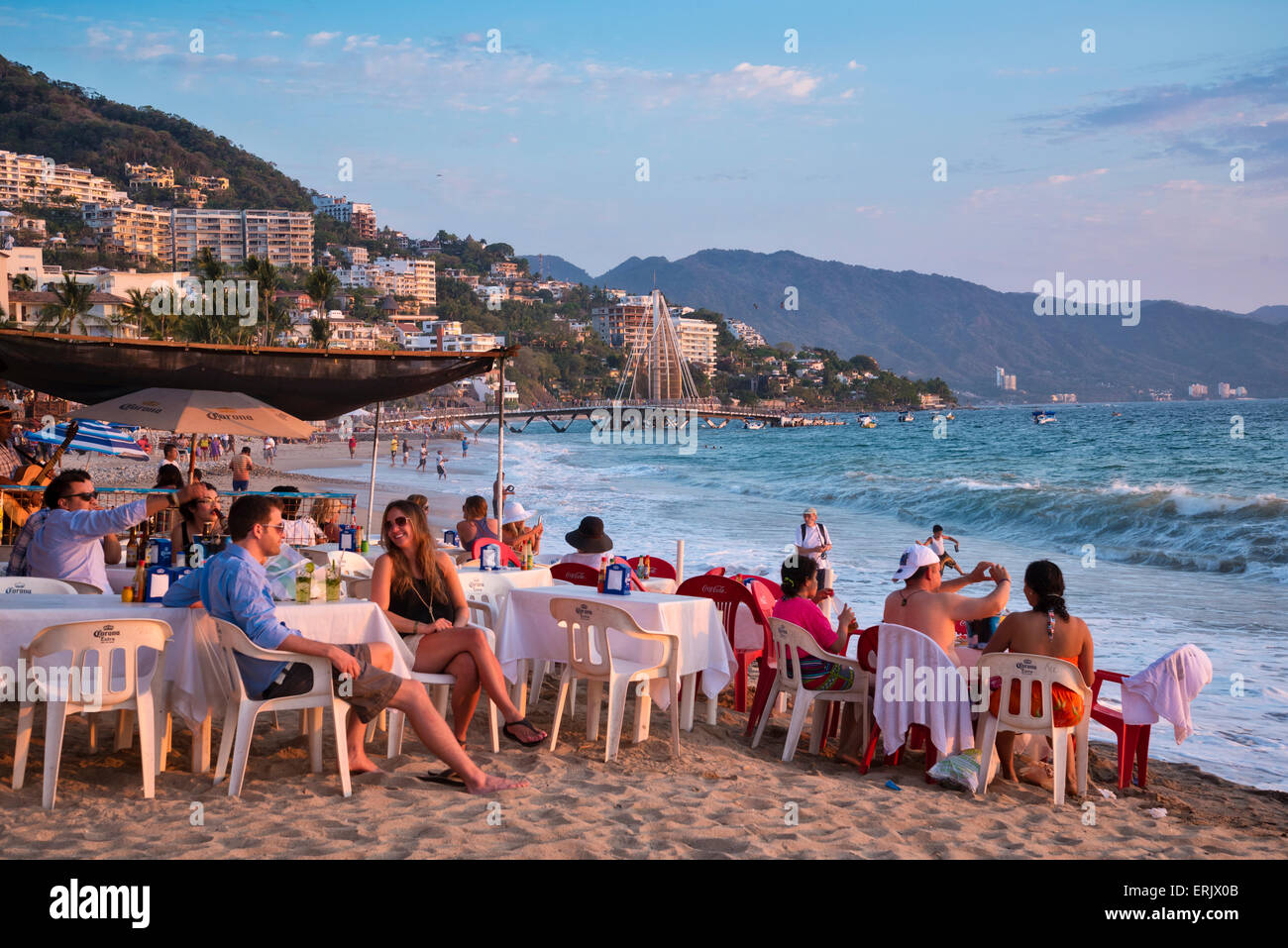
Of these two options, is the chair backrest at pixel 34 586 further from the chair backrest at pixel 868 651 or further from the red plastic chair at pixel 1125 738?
the red plastic chair at pixel 1125 738

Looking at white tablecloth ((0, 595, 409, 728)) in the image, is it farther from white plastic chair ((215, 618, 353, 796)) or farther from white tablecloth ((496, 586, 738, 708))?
white tablecloth ((496, 586, 738, 708))

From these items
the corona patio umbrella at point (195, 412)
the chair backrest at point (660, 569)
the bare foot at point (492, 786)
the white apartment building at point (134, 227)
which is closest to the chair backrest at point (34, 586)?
the bare foot at point (492, 786)

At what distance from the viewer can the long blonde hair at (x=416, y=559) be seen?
478 cm

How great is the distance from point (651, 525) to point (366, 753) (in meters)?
15.7

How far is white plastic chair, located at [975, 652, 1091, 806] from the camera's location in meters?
4.50

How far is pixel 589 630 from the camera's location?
5.14m

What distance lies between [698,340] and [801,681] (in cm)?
18601

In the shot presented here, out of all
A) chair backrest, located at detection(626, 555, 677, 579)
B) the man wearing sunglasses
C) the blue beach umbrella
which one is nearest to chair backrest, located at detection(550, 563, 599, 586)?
chair backrest, located at detection(626, 555, 677, 579)

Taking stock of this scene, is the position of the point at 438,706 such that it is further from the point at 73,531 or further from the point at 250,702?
the point at 73,531

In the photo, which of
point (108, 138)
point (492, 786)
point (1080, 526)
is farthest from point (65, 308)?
point (108, 138)

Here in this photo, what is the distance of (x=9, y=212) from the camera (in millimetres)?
135625

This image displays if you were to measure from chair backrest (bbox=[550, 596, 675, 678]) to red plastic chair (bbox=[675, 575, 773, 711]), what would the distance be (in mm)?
1074

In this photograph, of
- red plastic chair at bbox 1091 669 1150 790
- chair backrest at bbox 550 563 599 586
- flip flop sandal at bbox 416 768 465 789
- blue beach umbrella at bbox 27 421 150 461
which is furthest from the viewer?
blue beach umbrella at bbox 27 421 150 461
